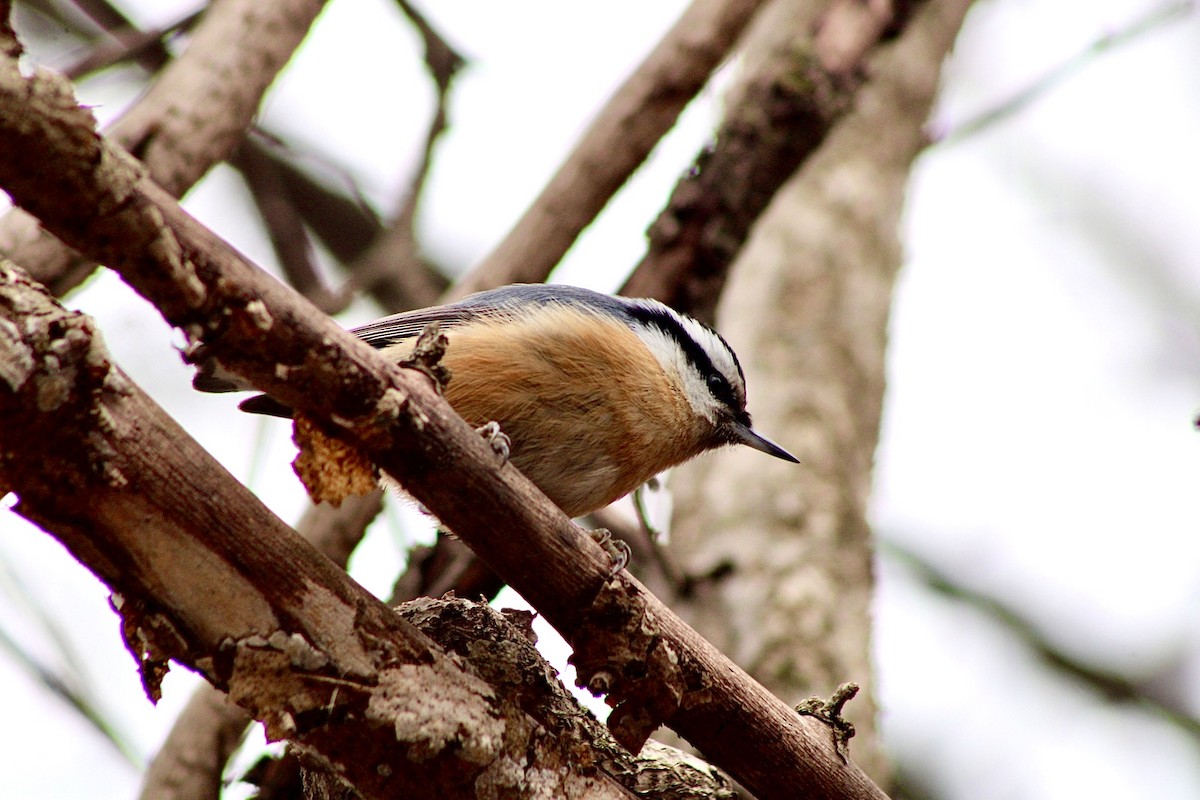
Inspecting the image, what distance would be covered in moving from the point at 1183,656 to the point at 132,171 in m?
5.55

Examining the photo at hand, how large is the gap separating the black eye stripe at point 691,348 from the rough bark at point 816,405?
0.61m

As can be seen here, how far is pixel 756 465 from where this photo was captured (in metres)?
3.80

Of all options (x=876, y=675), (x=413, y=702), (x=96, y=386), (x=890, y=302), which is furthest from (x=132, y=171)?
(x=890, y=302)

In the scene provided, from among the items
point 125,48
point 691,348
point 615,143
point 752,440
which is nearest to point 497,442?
point 691,348

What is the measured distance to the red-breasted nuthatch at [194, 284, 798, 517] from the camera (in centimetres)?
247

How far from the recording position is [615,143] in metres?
3.68

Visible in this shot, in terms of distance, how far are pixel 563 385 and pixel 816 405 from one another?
1.67m

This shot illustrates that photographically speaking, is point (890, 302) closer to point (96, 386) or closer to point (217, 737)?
point (217, 737)

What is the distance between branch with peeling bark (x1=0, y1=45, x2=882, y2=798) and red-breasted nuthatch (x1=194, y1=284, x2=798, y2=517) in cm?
73

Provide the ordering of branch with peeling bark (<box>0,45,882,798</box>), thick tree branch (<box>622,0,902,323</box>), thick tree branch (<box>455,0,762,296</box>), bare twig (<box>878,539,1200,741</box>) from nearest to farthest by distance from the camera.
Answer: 1. branch with peeling bark (<box>0,45,882,798</box>)
2. thick tree branch (<box>455,0,762,296</box>)
3. thick tree branch (<box>622,0,902,323</box>)
4. bare twig (<box>878,539,1200,741</box>)

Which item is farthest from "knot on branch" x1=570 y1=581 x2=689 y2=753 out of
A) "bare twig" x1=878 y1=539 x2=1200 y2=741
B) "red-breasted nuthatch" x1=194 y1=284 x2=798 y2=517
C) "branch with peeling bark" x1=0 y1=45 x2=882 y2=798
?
"bare twig" x1=878 y1=539 x2=1200 y2=741

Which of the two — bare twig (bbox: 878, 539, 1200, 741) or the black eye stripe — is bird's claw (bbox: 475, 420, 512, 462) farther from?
bare twig (bbox: 878, 539, 1200, 741)

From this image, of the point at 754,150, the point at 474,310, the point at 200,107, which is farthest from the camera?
the point at 754,150

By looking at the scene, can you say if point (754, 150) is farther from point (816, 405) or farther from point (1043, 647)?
point (1043, 647)
